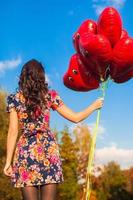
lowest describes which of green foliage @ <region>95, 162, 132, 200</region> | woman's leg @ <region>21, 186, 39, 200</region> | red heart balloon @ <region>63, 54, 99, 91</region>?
woman's leg @ <region>21, 186, 39, 200</region>

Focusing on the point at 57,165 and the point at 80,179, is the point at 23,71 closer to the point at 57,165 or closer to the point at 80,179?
the point at 57,165

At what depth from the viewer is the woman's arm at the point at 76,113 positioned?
538 cm

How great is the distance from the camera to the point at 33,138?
5191 millimetres

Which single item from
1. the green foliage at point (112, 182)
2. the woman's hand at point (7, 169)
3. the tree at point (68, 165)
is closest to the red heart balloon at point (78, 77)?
the woman's hand at point (7, 169)

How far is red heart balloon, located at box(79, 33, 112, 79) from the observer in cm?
757

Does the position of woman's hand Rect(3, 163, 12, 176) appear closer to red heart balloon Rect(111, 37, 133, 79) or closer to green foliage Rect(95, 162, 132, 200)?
red heart balloon Rect(111, 37, 133, 79)

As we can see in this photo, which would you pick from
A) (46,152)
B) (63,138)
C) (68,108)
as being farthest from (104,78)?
(63,138)

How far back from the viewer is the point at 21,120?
5.28 m

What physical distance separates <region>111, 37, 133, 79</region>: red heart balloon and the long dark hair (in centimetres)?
252

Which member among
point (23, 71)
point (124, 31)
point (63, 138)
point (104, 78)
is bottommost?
point (23, 71)

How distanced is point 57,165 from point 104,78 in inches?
106

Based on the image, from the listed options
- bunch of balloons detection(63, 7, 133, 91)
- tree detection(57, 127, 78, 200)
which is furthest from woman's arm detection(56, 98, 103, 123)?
tree detection(57, 127, 78, 200)

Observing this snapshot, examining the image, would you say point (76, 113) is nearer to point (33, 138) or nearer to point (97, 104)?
point (97, 104)

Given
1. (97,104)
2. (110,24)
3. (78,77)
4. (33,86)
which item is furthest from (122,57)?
(33,86)
